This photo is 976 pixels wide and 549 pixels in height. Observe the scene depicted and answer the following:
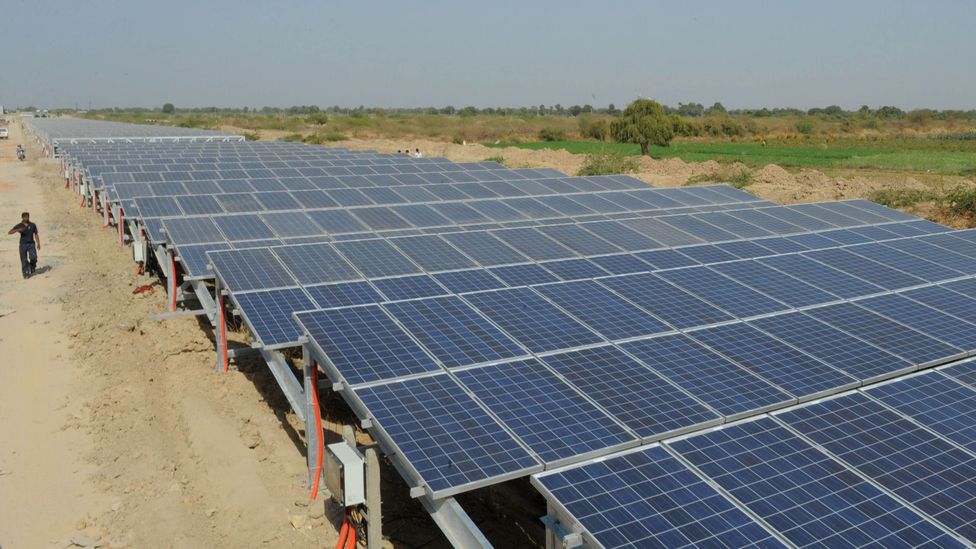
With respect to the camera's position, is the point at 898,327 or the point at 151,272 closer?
the point at 898,327

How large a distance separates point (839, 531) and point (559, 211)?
54.9 ft

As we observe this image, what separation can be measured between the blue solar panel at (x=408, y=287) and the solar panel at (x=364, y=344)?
1.03m

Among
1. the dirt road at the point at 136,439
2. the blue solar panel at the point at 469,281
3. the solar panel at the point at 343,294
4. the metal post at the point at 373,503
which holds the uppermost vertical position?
the blue solar panel at the point at 469,281

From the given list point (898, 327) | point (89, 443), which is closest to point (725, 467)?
point (898, 327)

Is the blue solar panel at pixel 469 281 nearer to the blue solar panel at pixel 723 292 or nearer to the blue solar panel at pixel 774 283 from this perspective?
the blue solar panel at pixel 723 292

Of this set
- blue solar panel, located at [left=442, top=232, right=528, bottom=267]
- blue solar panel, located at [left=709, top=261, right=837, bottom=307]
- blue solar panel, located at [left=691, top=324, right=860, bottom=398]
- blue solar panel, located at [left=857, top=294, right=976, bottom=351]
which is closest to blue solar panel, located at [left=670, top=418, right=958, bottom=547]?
blue solar panel, located at [left=691, top=324, right=860, bottom=398]

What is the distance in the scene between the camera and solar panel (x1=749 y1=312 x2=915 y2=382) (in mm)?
8508

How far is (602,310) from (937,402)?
4.08m

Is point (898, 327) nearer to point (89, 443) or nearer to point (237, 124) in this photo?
point (89, 443)

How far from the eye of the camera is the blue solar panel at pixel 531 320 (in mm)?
8938

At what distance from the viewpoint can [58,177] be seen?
169 ft

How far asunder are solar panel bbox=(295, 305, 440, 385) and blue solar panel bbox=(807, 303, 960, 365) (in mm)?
5834

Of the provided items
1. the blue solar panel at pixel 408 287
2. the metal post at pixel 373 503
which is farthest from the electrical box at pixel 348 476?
the blue solar panel at pixel 408 287

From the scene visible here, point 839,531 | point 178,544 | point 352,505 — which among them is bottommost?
point 178,544
